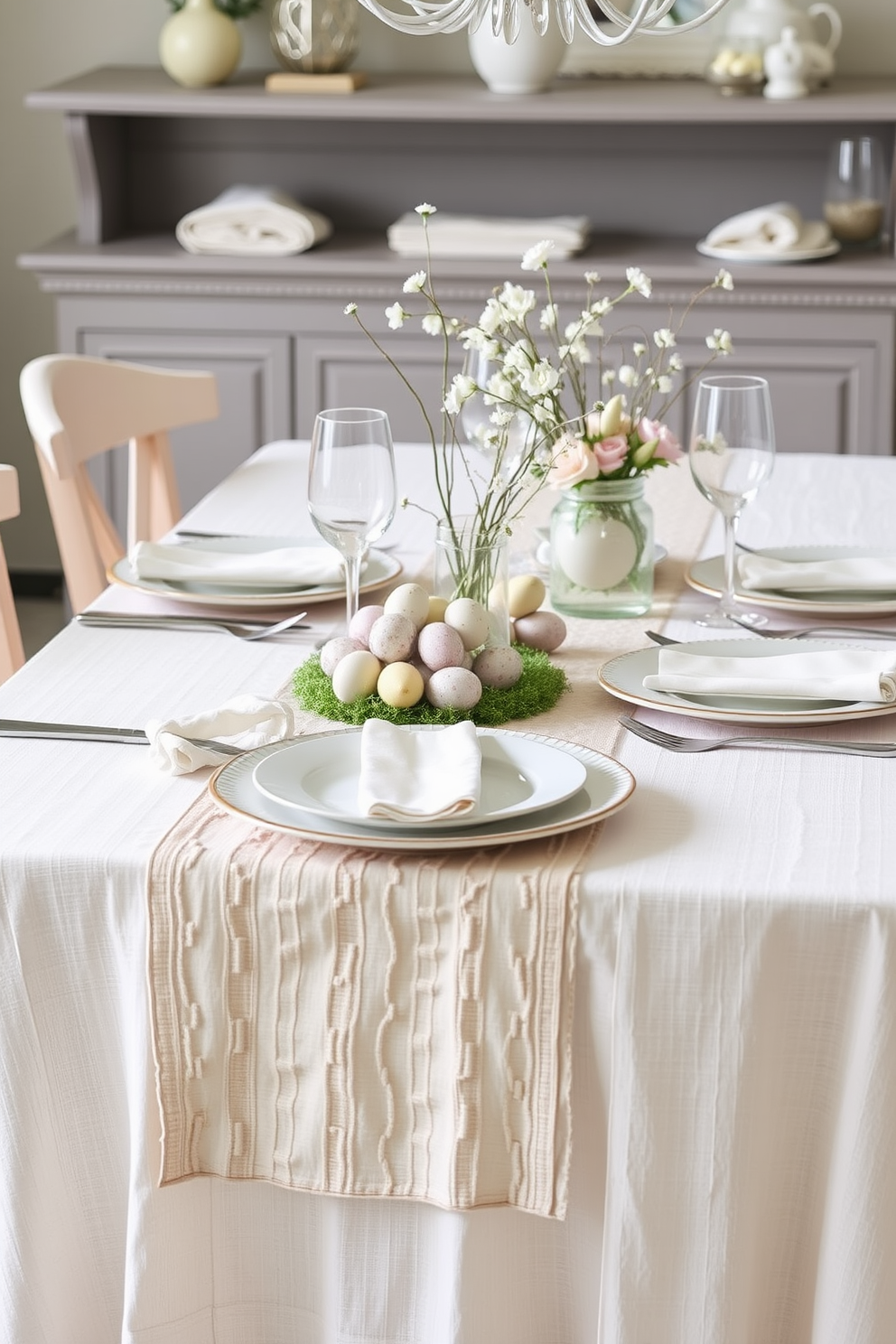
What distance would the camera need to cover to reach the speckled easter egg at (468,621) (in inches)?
51.4

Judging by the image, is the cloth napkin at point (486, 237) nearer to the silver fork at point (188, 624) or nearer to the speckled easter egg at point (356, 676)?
the silver fork at point (188, 624)

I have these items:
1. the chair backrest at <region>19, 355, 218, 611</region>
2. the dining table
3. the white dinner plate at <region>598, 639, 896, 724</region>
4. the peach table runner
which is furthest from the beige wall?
the peach table runner

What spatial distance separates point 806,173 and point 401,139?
0.88 m

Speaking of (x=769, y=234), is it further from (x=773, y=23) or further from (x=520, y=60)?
(x=520, y=60)

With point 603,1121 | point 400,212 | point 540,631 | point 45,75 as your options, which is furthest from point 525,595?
point 45,75

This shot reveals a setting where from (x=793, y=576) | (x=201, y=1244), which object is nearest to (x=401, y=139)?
(x=793, y=576)

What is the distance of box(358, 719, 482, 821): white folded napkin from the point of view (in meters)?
1.07

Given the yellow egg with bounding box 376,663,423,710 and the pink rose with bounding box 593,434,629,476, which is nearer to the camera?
the yellow egg with bounding box 376,663,423,710

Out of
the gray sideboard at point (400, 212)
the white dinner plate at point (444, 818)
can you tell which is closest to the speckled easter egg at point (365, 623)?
the white dinner plate at point (444, 818)

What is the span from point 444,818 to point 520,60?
8.26 ft

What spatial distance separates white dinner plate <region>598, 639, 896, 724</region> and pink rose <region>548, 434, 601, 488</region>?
0.63 feet

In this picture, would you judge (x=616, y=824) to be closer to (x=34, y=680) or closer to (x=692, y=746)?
(x=692, y=746)

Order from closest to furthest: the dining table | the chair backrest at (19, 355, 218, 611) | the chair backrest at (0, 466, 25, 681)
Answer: the dining table < the chair backrest at (0, 466, 25, 681) < the chair backrest at (19, 355, 218, 611)

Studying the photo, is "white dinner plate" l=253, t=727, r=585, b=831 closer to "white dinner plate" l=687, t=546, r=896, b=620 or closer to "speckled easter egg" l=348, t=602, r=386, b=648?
"speckled easter egg" l=348, t=602, r=386, b=648
